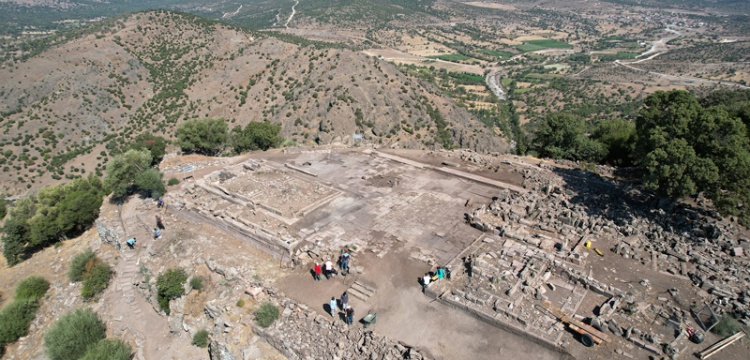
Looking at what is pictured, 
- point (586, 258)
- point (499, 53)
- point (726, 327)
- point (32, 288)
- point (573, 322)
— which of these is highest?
point (726, 327)

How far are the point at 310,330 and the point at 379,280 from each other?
4.14m

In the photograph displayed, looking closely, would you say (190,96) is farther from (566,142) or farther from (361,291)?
(361,291)

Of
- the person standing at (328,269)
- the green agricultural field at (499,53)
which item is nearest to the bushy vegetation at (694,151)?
the person standing at (328,269)

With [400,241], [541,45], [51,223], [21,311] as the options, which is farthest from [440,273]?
[541,45]

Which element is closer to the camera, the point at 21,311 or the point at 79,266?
the point at 21,311

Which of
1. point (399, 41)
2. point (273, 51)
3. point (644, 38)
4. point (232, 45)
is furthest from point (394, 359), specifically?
point (644, 38)

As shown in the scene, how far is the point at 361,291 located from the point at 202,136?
1048 inches

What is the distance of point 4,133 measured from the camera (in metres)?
58.3

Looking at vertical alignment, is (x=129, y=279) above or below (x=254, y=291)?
below

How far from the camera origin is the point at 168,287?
20391 millimetres

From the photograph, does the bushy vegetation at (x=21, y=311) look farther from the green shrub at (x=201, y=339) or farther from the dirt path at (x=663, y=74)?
the dirt path at (x=663, y=74)

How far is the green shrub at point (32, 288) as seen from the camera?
942 inches

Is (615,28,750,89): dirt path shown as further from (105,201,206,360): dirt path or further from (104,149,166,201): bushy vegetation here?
(105,201,206,360): dirt path

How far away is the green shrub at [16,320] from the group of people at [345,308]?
17641mm
